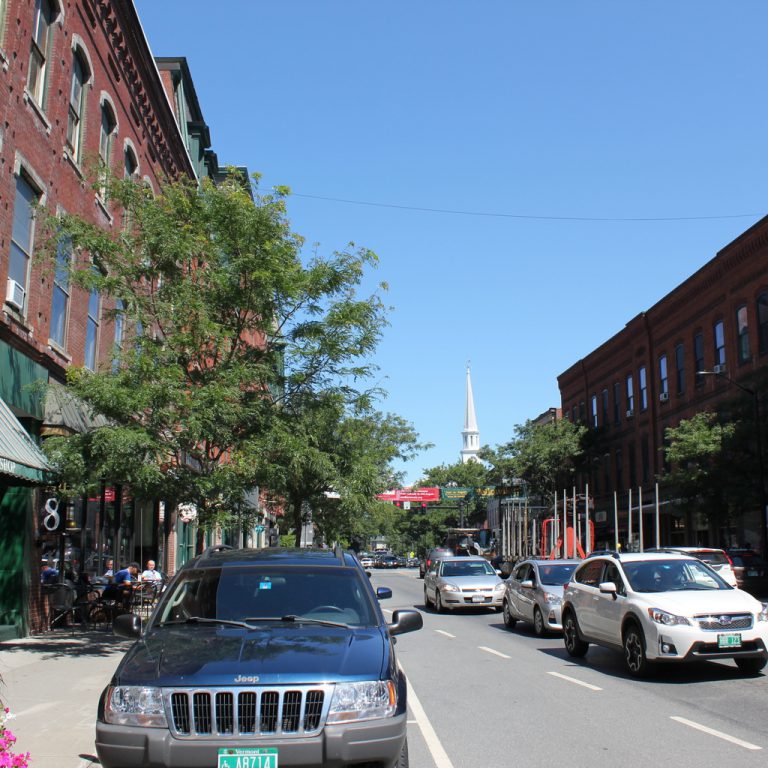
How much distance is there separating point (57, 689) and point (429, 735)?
15.7ft

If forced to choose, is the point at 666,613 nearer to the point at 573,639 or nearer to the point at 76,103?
the point at 573,639

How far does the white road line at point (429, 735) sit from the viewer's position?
23.8 feet

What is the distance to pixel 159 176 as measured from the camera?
1745 centimetres

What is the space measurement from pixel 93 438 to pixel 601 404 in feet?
153

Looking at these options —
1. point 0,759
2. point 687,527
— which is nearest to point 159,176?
point 0,759

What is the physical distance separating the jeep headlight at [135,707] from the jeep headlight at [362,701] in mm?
998

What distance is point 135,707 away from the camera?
5.19 m

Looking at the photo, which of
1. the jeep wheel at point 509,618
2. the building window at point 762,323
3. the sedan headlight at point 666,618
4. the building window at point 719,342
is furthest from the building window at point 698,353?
the sedan headlight at point 666,618

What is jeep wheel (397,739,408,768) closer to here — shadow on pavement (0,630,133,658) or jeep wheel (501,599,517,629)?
shadow on pavement (0,630,133,658)

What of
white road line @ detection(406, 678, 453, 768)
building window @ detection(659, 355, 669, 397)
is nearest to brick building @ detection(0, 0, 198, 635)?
white road line @ detection(406, 678, 453, 768)

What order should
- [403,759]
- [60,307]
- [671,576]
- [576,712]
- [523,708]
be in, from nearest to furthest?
[403,759]
[576,712]
[523,708]
[671,576]
[60,307]

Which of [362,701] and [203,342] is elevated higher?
[203,342]

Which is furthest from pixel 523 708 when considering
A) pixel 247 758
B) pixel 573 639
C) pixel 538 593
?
pixel 538 593

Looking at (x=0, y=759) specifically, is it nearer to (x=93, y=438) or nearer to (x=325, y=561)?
(x=325, y=561)
